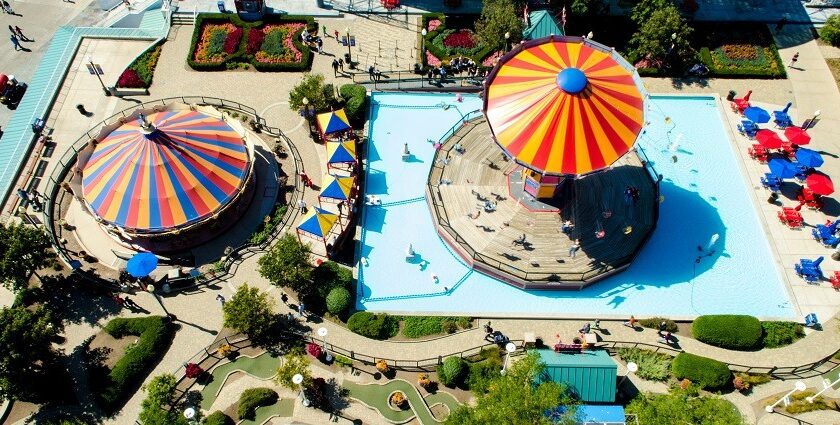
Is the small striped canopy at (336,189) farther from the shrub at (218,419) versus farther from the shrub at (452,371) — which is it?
the shrub at (218,419)

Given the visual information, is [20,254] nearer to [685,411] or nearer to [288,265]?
[288,265]

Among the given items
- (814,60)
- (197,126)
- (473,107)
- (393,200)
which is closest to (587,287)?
(393,200)

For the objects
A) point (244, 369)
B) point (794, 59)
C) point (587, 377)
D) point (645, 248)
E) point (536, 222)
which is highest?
point (794, 59)

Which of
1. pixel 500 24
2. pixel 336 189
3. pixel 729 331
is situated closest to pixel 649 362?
pixel 729 331

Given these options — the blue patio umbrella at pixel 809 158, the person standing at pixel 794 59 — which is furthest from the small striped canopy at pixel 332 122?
the person standing at pixel 794 59

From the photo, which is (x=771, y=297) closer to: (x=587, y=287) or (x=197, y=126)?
(x=587, y=287)
